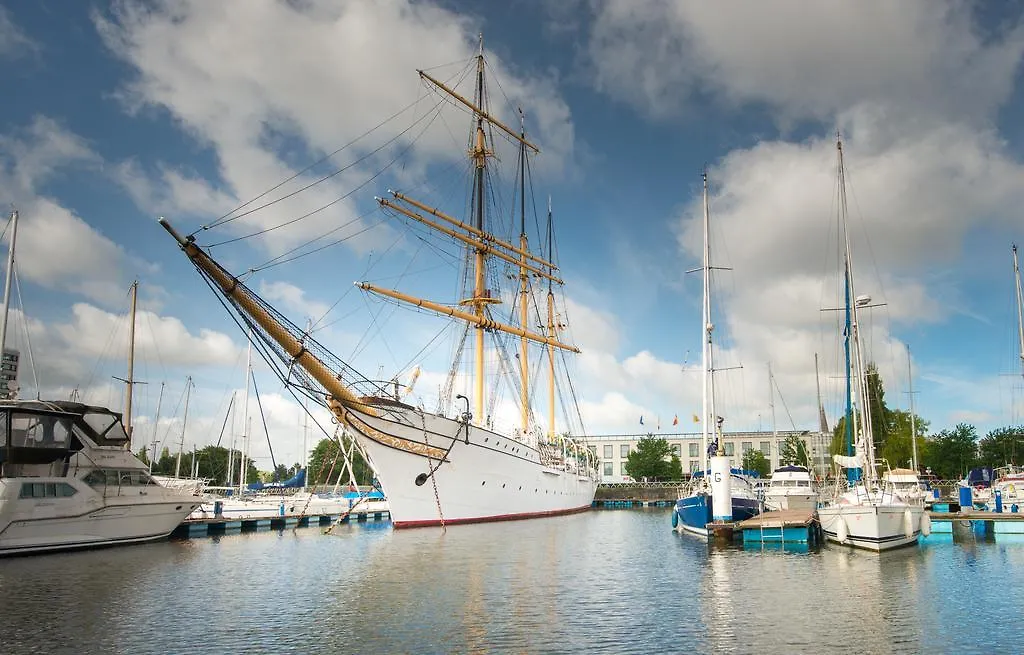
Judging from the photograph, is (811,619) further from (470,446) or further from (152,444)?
(152,444)

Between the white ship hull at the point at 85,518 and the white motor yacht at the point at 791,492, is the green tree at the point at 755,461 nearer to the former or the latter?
the white motor yacht at the point at 791,492

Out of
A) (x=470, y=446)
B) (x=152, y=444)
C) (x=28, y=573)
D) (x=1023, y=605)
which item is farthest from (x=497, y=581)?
(x=152, y=444)

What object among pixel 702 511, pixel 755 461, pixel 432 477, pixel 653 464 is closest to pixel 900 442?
pixel 755 461

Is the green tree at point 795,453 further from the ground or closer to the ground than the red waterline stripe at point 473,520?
further from the ground

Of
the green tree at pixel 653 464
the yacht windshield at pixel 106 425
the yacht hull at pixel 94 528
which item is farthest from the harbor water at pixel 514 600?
the green tree at pixel 653 464

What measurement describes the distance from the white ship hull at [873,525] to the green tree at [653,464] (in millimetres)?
79117

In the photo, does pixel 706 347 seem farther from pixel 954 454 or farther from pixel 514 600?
pixel 954 454

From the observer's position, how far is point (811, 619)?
678 inches

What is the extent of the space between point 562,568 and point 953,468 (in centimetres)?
8114

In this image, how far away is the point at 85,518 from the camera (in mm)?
33781

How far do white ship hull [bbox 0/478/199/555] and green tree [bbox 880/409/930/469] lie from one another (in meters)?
72.4

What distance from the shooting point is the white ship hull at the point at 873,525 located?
30.7m

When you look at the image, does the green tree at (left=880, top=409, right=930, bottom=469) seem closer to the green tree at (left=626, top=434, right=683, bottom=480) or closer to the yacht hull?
the green tree at (left=626, top=434, right=683, bottom=480)

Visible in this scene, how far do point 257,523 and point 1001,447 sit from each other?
8379 cm
